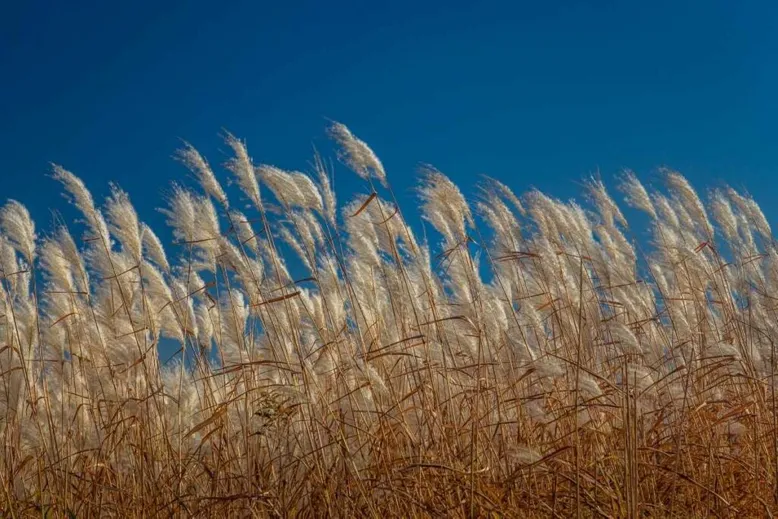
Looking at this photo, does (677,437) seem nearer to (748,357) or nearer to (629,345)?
(629,345)

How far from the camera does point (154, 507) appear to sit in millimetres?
3072

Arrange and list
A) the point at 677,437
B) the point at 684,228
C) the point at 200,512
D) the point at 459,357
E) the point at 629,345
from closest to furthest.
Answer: the point at 677,437
the point at 629,345
the point at 200,512
the point at 459,357
the point at 684,228

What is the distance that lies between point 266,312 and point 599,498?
1.56 m

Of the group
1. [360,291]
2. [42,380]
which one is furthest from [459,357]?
[42,380]

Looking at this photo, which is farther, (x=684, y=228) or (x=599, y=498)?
(x=684, y=228)

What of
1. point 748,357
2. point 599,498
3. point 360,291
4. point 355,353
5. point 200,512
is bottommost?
point 599,498

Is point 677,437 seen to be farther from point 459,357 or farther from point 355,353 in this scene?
point 459,357

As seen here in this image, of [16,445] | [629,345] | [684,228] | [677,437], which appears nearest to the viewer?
[677,437]

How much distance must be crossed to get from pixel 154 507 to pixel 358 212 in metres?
1.46

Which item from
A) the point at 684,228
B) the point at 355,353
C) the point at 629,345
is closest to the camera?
→ the point at 629,345

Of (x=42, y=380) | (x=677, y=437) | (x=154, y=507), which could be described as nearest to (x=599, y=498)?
(x=677, y=437)

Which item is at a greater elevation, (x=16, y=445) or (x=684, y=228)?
(x=684, y=228)

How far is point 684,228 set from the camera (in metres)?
4.58

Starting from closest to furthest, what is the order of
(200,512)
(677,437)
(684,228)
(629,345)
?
(677,437)
(629,345)
(200,512)
(684,228)
